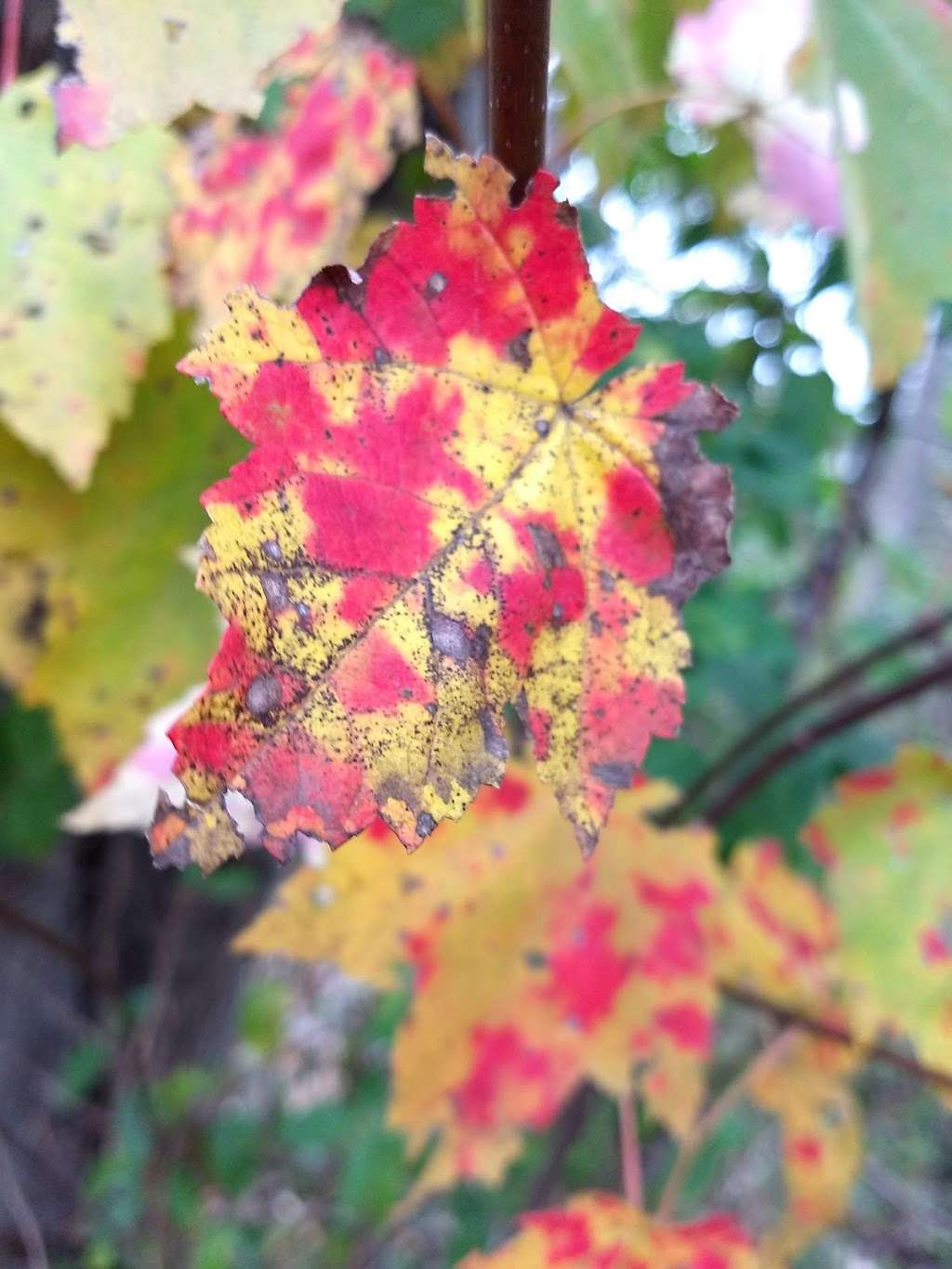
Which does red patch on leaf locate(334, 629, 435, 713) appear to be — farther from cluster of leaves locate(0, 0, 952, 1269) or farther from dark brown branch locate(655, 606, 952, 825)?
dark brown branch locate(655, 606, 952, 825)

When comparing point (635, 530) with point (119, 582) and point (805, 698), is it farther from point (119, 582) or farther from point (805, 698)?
point (805, 698)

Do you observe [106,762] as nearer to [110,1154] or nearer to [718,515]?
[718,515]

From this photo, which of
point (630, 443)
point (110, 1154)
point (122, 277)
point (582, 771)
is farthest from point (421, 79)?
point (110, 1154)

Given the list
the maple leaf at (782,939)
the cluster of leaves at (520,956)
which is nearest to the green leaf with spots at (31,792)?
the cluster of leaves at (520,956)

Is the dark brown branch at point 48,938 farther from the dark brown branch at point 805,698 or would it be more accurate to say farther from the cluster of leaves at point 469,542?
the dark brown branch at point 805,698

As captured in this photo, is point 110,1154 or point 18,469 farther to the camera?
point 110,1154

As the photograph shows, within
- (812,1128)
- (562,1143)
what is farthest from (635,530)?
(562,1143)

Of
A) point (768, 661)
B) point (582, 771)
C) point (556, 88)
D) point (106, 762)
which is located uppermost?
point (556, 88)

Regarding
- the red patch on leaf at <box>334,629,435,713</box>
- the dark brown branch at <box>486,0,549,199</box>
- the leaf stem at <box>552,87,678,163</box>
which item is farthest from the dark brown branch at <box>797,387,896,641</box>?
the red patch on leaf at <box>334,629,435,713</box>
